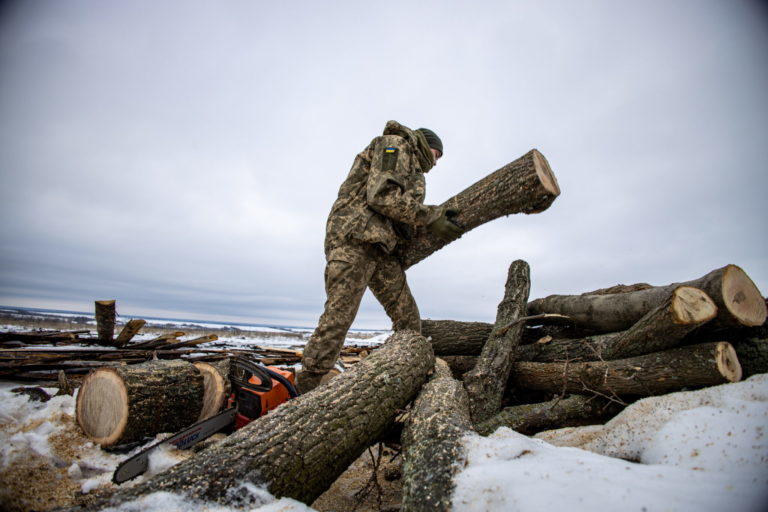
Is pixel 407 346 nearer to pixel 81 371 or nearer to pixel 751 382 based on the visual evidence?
pixel 751 382

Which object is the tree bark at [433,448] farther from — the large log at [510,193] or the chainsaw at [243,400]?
the large log at [510,193]

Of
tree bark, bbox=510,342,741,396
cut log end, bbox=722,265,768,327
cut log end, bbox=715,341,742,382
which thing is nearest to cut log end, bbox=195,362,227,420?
tree bark, bbox=510,342,741,396

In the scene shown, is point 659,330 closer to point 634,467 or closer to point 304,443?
point 634,467

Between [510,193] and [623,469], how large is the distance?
216cm

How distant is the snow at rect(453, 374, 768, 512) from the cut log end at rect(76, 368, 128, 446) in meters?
2.57

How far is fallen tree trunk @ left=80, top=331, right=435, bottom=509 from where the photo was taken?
128cm

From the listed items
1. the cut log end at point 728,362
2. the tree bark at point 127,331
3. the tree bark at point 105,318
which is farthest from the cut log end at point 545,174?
the tree bark at point 105,318

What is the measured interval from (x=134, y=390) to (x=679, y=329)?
3802 millimetres

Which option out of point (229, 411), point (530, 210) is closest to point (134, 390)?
point (229, 411)

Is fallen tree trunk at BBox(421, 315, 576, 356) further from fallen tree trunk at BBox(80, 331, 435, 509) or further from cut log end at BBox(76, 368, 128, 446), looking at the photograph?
cut log end at BBox(76, 368, 128, 446)

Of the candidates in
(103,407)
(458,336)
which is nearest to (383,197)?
(458,336)

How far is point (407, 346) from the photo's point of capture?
2447 millimetres

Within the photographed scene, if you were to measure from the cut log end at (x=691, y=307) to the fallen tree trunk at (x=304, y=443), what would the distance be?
1705 millimetres

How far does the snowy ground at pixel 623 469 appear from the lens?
90 cm
